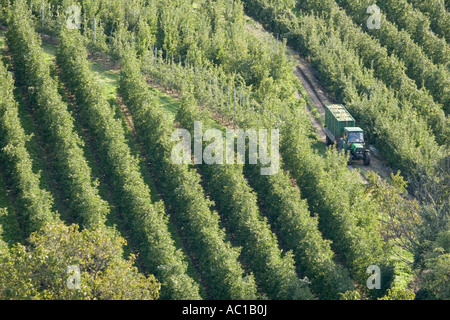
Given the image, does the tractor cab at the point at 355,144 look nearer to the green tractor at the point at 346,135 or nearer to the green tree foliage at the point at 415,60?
the green tractor at the point at 346,135

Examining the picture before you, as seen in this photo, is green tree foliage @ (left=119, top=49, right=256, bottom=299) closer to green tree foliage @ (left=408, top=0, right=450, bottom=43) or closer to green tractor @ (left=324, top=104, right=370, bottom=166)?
green tractor @ (left=324, top=104, right=370, bottom=166)

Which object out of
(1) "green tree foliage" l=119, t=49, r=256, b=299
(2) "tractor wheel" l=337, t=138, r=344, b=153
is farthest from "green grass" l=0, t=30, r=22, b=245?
(2) "tractor wheel" l=337, t=138, r=344, b=153

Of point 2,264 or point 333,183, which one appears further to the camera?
point 333,183

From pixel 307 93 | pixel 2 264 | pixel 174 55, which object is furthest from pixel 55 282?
pixel 307 93

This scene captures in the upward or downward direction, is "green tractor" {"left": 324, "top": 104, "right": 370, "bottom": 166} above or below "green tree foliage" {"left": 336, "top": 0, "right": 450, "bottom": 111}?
below

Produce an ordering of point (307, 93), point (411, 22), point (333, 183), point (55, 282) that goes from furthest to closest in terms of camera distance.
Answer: point (411, 22) < point (307, 93) < point (333, 183) < point (55, 282)

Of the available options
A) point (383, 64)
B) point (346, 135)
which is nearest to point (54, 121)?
point (346, 135)

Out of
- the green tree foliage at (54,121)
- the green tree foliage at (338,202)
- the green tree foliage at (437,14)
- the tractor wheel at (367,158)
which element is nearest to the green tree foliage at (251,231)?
the green tree foliage at (338,202)

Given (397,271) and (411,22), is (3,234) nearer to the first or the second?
(397,271)
